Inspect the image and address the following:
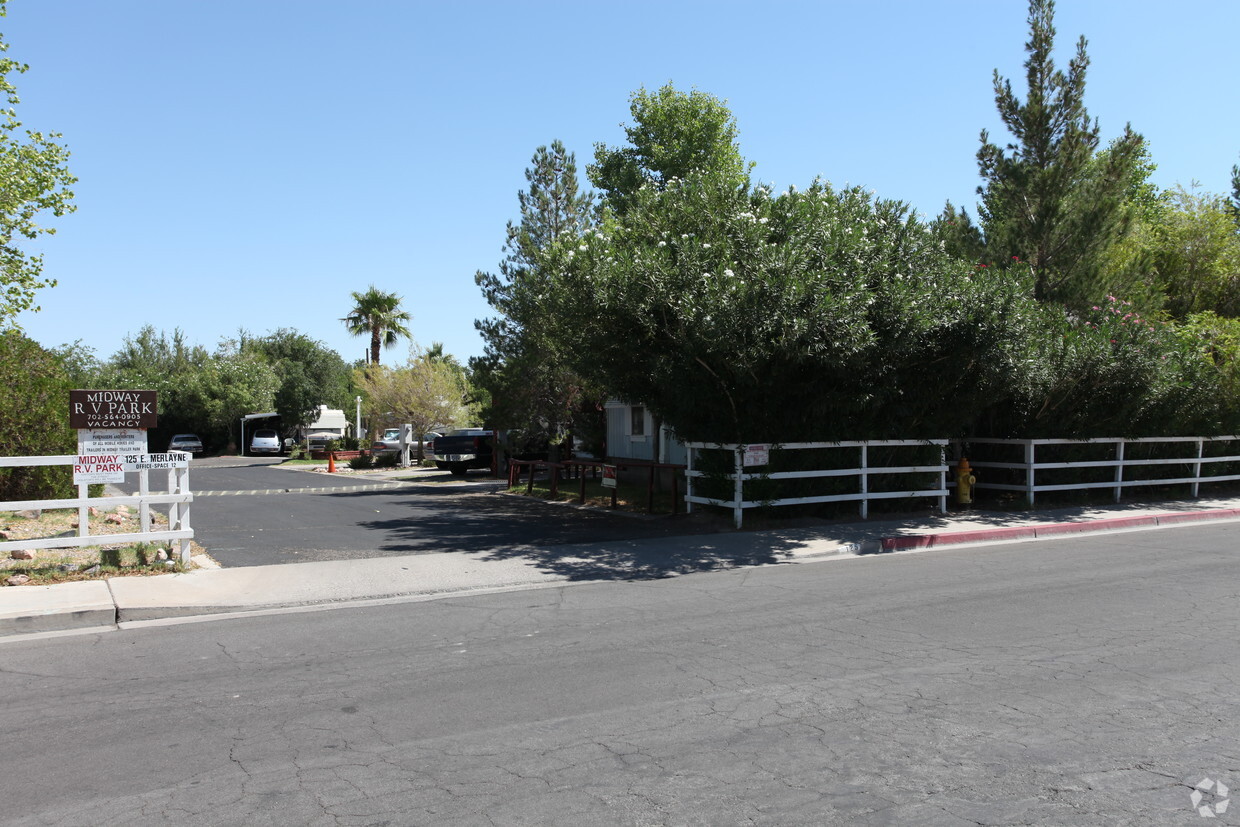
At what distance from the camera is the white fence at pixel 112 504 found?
31.7ft

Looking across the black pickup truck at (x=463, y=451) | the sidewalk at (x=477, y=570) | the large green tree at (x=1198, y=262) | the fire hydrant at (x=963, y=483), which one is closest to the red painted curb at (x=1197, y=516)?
the sidewalk at (x=477, y=570)

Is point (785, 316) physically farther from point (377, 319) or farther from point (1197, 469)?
point (377, 319)

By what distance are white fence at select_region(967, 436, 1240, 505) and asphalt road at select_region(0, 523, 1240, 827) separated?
8579 mm

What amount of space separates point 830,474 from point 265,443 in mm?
45681

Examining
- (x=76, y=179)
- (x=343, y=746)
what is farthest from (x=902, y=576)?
(x=76, y=179)

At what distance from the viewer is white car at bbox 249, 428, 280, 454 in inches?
2078

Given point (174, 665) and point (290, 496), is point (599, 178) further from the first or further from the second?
point (174, 665)

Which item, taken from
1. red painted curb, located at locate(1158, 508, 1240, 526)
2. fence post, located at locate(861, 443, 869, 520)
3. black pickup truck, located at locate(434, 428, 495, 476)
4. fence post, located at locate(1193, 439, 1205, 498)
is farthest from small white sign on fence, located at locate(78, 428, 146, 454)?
fence post, located at locate(1193, 439, 1205, 498)

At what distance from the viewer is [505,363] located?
25.9m

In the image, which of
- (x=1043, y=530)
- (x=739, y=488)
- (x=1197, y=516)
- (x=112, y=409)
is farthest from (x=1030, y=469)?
(x=112, y=409)

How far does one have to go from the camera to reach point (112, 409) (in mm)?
10719

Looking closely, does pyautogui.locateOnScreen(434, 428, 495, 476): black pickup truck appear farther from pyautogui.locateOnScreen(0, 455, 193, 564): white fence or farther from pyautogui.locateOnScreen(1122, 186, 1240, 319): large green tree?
pyautogui.locateOnScreen(1122, 186, 1240, 319): large green tree

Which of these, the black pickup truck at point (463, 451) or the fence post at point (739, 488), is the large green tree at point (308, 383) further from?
the fence post at point (739, 488)

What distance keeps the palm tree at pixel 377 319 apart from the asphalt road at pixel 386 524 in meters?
30.3
